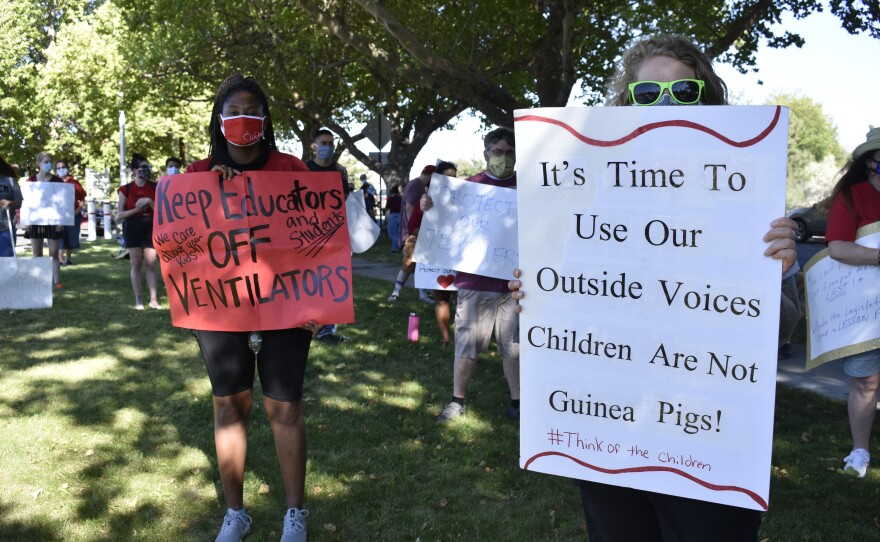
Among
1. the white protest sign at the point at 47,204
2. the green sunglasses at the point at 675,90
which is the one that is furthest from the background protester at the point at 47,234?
the green sunglasses at the point at 675,90

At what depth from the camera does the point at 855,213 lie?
471 cm

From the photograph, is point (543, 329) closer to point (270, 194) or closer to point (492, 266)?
point (270, 194)

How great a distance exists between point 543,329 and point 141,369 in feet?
19.1

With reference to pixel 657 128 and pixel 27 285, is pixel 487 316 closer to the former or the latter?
pixel 657 128

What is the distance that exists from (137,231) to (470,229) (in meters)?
5.83

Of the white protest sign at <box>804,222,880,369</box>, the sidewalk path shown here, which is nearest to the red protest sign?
the white protest sign at <box>804,222,880,369</box>

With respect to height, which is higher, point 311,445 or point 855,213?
point 855,213

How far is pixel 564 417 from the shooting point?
2.36 m

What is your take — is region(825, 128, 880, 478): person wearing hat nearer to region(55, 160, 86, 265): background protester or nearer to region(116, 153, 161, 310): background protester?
region(116, 153, 161, 310): background protester

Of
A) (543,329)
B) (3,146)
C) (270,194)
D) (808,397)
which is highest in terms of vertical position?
(3,146)

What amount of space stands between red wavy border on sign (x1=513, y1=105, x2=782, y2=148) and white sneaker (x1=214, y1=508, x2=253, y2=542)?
2.51 meters

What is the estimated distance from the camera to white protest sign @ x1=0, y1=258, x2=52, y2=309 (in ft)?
32.2

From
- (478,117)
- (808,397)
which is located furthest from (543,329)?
(478,117)

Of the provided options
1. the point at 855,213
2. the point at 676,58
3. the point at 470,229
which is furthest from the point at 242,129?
the point at 855,213
